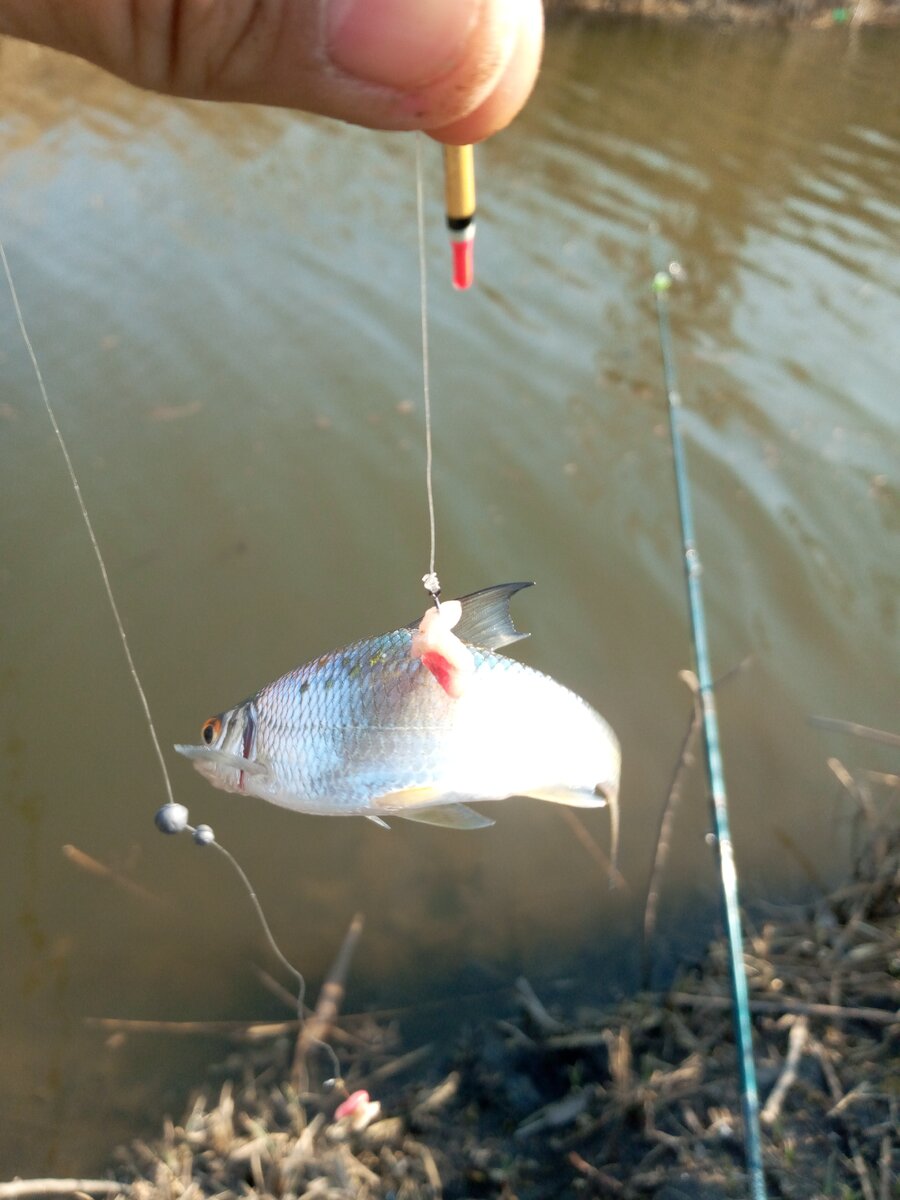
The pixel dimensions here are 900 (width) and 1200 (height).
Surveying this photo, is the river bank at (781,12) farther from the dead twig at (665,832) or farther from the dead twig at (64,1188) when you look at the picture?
the dead twig at (64,1188)

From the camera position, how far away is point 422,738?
5.43 ft

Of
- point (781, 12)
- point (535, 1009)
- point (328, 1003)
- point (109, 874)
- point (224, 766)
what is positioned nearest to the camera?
point (224, 766)

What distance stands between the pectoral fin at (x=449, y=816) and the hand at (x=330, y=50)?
1.19 metres

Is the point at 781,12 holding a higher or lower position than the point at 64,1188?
higher

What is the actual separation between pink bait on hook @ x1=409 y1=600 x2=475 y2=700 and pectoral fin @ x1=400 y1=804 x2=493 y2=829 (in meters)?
0.25

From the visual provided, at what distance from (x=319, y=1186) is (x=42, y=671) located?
259 centimetres

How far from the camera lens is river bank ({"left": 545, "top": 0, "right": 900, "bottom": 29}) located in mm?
17406

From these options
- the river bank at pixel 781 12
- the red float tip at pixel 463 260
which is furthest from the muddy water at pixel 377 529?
the river bank at pixel 781 12

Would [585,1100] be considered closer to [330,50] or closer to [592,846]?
[592,846]

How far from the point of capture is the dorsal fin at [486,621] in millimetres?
1637

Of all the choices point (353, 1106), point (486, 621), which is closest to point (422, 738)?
point (486, 621)

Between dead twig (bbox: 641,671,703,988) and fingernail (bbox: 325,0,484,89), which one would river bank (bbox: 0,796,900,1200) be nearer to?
dead twig (bbox: 641,671,703,988)

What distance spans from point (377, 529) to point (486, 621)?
323cm

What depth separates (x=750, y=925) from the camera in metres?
3.35
